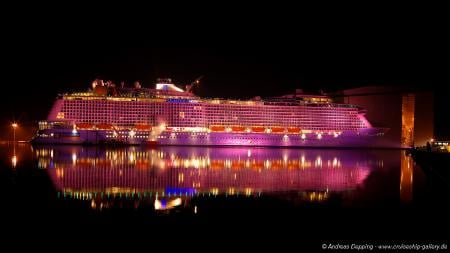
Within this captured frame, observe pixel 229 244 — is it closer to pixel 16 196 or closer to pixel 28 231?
→ pixel 28 231

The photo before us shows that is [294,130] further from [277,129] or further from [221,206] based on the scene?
[221,206]

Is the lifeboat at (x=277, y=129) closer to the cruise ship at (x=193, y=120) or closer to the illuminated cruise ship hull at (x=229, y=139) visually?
the cruise ship at (x=193, y=120)

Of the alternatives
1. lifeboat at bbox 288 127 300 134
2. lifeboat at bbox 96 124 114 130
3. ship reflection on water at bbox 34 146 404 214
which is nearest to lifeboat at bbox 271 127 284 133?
lifeboat at bbox 288 127 300 134

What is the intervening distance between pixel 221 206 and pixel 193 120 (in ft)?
116

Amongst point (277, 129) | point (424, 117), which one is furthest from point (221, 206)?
point (424, 117)

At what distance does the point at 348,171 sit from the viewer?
20188 mm

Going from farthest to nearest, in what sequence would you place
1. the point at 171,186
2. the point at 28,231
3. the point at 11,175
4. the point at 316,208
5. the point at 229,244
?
the point at 11,175 < the point at 171,186 < the point at 316,208 < the point at 28,231 < the point at 229,244

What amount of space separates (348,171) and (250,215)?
38.5 ft

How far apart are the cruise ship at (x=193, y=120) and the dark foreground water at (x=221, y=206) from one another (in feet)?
81.9

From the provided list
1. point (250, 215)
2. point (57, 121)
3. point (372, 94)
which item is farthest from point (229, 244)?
point (372, 94)

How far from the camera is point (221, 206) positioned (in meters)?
10.9

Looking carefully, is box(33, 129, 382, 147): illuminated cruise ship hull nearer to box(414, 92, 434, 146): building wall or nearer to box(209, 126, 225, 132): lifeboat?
box(209, 126, 225, 132): lifeboat

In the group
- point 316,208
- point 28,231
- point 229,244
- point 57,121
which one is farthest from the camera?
point 57,121

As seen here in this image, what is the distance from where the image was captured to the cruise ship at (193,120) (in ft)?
139
